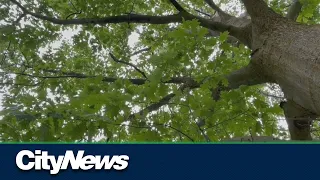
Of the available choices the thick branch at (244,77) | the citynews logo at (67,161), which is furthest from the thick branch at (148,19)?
the citynews logo at (67,161)

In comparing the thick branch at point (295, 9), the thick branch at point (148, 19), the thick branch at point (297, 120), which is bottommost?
the thick branch at point (297, 120)

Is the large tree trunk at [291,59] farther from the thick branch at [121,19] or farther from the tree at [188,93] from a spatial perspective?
the thick branch at [121,19]

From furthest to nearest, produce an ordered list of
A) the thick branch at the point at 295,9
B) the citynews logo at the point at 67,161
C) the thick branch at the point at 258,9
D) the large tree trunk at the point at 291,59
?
the thick branch at the point at 295,9
the thick branch at the point at 258,9
the large tree trunk at the point at 291,59
the citynews logo at the point at 67,161

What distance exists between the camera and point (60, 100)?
264 centimetres

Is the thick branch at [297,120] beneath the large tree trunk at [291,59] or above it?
beneath

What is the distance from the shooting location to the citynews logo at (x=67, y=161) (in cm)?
210

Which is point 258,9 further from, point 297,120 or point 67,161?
point 67,161

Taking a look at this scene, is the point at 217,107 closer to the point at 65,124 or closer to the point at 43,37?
the point at 65,124

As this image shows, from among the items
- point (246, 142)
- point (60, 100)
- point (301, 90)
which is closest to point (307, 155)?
point (246, 142)

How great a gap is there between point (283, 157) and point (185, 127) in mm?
1007

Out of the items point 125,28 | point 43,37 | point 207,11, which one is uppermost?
point 207,11

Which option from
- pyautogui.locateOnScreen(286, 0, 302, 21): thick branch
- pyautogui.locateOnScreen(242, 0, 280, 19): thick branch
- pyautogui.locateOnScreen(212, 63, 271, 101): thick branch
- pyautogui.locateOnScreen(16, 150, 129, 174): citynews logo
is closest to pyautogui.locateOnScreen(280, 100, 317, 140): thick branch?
pyautogui.locateOnScreen(212, 63, 271, 101): thick branch

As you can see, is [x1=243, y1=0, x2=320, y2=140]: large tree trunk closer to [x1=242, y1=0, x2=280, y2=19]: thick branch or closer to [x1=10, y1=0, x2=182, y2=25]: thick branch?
[x1=242, y1=0, x2=280, y2=19]: thick branch

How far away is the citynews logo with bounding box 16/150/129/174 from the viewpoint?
2.10 m
